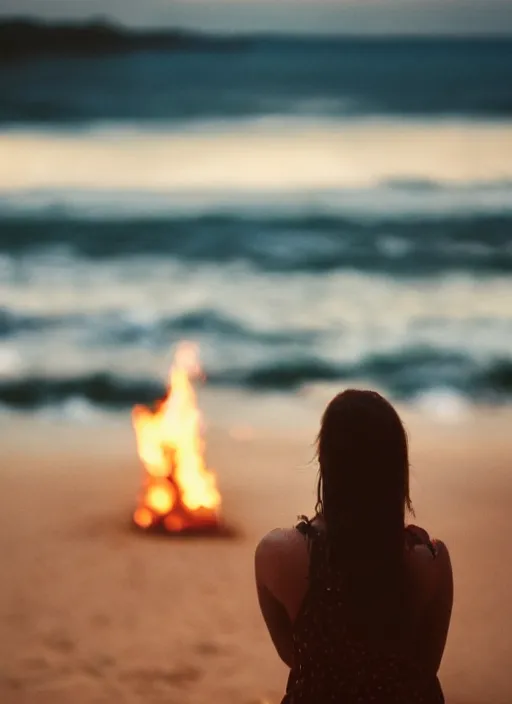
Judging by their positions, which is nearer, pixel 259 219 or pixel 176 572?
pixel 176 572

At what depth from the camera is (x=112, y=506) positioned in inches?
134

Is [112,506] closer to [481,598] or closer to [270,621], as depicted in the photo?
[481,598]

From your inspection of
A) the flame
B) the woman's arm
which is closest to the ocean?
the flame

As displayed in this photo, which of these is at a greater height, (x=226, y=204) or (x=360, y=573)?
(x=226, y=204)

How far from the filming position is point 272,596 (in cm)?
144

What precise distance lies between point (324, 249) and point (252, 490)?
13.8ft

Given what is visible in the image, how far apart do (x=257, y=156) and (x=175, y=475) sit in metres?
3.95

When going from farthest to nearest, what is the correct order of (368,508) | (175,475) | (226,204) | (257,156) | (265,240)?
(265,240), (226,204), (257,156), (175,475), (368,508)

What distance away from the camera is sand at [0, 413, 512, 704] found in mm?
2453

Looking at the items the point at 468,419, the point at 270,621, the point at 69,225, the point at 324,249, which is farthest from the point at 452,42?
the point at 270,621

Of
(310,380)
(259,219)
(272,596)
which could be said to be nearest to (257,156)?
(259,219)

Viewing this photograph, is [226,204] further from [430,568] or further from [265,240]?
[430,568]

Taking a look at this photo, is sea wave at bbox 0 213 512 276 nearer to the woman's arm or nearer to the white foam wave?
the white foam wave

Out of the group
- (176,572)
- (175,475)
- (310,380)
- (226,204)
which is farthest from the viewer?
(226,204)
